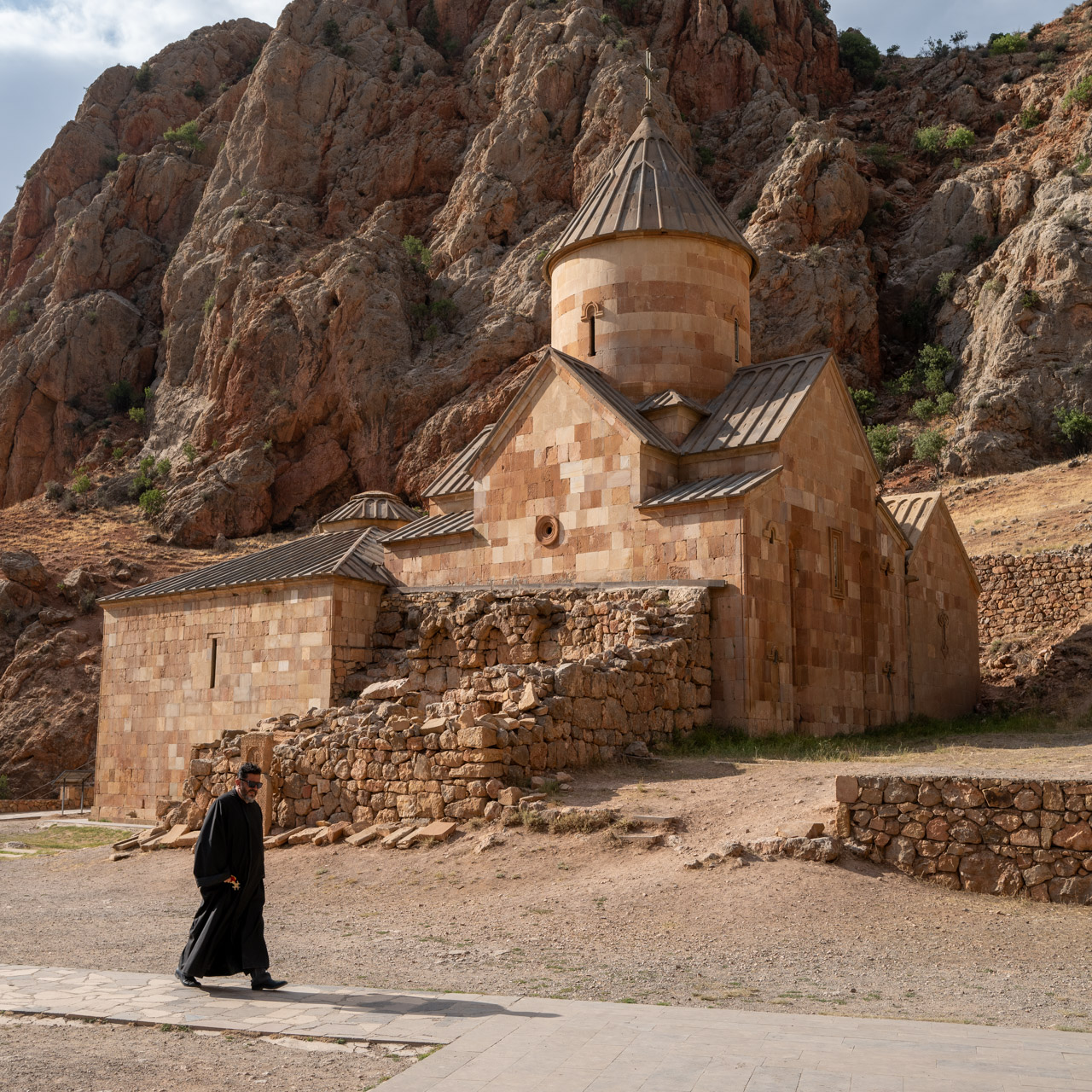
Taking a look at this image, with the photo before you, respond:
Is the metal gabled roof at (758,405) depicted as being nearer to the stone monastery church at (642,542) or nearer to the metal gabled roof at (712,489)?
the stone monastery church at (642,542)

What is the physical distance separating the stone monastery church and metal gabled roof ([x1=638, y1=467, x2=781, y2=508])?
0.17 feet

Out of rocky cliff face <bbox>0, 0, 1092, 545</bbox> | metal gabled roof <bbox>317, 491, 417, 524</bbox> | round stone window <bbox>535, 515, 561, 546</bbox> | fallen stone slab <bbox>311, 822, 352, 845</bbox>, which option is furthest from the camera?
rocky cliff face <bbox>0, 0, 1092, 545</bbox>

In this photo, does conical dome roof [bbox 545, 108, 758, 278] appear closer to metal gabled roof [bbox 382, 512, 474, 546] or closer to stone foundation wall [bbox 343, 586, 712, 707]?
metal gabled roof [bbox 382, 512, 474, 546]

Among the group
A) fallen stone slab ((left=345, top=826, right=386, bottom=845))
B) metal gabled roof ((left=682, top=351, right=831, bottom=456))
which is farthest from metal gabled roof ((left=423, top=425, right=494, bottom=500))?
fallen stone slab ((left=345, top=826, right=386, bottom=845))

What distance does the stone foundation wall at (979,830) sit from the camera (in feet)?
26.9

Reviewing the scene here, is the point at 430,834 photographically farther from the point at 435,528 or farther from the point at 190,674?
the point at 190,674

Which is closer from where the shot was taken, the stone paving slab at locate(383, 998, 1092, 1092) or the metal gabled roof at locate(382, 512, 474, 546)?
the stone paving slab at locate(383, 998, 1092, 1092)

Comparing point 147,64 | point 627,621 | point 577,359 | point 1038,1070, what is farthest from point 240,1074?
point 147,64

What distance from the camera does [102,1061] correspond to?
493 cm

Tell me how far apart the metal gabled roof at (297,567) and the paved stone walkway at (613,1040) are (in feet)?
38.2

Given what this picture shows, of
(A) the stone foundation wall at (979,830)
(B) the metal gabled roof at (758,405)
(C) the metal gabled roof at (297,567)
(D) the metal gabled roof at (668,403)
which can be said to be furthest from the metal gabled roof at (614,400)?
(A) the stone foundation wall at (979,830)

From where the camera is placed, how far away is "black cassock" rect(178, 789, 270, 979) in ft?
21.0

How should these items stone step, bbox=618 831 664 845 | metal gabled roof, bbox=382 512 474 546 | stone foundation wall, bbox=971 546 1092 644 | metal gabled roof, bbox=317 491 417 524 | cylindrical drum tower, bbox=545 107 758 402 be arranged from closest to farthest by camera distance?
stone step, bbox=618 831 664 845
metal gabled roof, bbox=382 512 474 546
cylindrical drum tower, bbox=545 107 758 402
stone foundation wall, bbox=971 546 1092 644
metal gabled roof, bbox=317 491 417 524

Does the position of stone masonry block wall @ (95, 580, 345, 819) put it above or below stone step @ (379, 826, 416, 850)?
above
